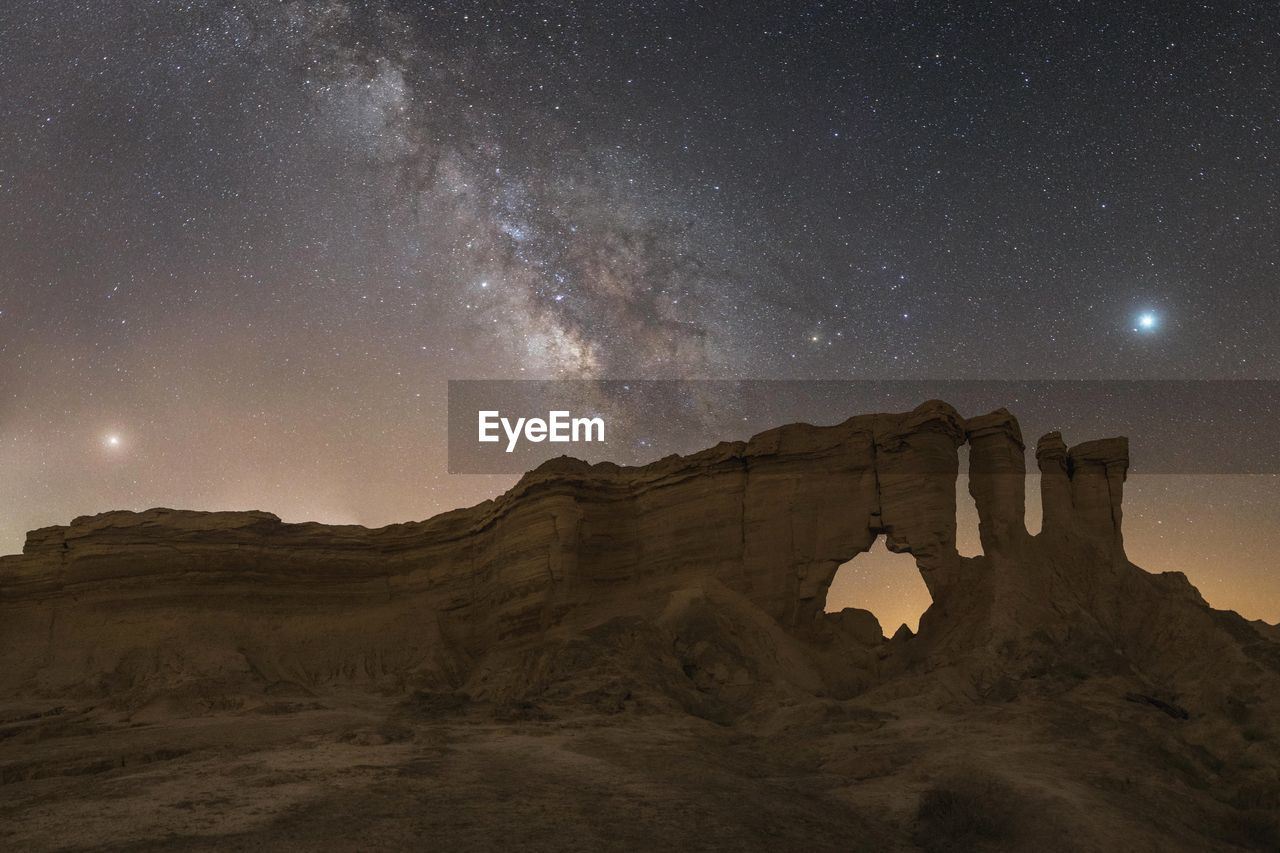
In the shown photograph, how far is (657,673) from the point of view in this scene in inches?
976

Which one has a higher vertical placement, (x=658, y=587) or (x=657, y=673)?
(x=658, y=587)

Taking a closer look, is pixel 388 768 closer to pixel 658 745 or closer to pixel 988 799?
pixel 658 745

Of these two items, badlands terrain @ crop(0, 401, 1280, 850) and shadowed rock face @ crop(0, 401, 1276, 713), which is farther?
shadowed rock face @ crop(0, 401, 1276, 713)

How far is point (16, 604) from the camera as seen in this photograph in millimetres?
35219

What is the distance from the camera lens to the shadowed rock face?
1010 inches

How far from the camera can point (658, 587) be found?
31.8 m

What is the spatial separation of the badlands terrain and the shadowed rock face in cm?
12

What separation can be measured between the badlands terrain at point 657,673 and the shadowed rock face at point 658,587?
124 mm

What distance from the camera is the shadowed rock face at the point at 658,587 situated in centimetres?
2566

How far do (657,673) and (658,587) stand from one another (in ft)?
23.3

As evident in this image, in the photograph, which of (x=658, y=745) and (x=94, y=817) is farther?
(x=658, y=745)

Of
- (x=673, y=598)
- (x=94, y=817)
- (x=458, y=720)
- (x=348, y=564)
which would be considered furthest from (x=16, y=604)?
(x=94, y=817)

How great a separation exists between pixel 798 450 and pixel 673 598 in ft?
25.4

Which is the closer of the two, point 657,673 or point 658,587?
point 657,673
